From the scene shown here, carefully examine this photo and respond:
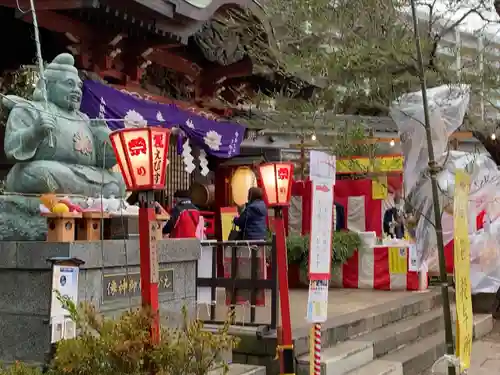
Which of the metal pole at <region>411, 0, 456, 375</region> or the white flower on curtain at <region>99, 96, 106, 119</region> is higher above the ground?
the white flower on curtain at <region>99, 96, 106, 119</region>

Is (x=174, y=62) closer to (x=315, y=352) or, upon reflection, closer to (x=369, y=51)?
(x=369, y=51)

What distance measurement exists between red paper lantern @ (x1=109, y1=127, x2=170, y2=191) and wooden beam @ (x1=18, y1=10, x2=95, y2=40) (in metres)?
4.91

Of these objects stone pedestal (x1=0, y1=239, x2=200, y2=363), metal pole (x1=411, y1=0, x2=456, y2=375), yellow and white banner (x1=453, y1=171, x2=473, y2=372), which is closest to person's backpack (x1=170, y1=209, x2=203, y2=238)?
stone pedestal (x1=0, y1=239, x2=200, y2=363)

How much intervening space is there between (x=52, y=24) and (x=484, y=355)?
324 inches

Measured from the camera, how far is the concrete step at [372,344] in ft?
21.1

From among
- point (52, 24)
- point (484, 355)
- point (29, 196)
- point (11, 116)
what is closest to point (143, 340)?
point (29, 196)

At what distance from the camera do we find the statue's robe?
5879 millimetres

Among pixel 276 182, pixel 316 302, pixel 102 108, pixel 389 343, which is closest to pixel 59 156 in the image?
pixel 276 182

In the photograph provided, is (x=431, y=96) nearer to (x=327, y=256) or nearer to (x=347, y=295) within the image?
(x=327, y=256)

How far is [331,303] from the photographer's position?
9.70m

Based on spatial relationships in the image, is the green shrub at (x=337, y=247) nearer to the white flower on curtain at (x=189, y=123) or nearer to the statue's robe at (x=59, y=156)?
the white flower on curtain at (x=189, y=123)

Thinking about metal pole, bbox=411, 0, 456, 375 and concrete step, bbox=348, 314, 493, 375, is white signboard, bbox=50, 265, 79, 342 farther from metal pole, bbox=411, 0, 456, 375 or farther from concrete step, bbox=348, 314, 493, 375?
concrete step, bbox=348, 314, 493, 375

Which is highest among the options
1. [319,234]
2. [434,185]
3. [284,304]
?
[434,185]

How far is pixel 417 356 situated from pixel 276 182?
3.44m
